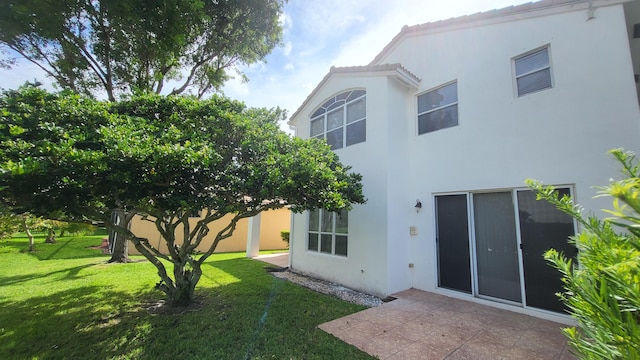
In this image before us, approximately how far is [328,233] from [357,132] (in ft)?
13.2

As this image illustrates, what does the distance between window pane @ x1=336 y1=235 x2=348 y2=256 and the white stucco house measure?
0.17 feet

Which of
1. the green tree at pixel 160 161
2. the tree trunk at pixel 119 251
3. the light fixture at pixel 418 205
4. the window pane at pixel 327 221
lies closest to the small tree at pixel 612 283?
the green tree at pixel 160 161

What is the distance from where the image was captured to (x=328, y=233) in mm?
10430

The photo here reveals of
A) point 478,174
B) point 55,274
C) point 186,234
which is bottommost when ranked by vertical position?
point 55,274

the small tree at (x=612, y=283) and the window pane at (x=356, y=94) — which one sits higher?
the window pane at (x=356, y=94)

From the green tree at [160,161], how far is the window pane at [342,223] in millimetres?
2105

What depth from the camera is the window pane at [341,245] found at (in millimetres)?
9642

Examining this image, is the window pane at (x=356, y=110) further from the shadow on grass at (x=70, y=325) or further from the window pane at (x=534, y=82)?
the shadow on grass at (x=70, y=325)

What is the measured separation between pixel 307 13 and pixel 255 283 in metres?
10.4

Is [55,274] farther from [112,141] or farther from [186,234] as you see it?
[112,141]

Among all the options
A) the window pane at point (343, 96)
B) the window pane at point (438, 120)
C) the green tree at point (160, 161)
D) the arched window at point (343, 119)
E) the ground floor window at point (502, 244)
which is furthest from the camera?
the window pane at point (343, 96)

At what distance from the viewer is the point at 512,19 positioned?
25.3 ft

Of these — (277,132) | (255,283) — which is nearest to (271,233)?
(255,283)

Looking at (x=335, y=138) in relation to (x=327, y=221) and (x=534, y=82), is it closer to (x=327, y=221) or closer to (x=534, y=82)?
(x=327, y=221)
